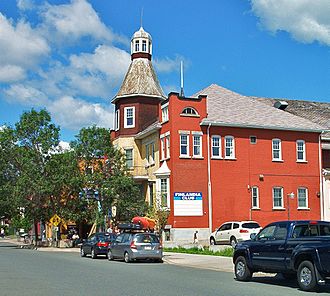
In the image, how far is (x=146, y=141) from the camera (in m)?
49.3

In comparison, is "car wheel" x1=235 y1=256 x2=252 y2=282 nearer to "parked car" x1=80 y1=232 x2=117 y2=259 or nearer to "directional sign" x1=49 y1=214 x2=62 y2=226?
"parked car" x1=80 y1=232 x2=117 y2=259

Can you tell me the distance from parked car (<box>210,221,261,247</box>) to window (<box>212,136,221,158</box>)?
27.2 ft

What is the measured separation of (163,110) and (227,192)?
8.01 meters

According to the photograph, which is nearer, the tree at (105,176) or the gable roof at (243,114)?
the tree at (105,176)

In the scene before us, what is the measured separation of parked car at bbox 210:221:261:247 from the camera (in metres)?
34.7

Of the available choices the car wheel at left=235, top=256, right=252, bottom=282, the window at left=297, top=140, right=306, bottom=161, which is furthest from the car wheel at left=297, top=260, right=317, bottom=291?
the window at left=297, top=140, right=306, bottom=161

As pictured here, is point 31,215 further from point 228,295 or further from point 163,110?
point 228,295

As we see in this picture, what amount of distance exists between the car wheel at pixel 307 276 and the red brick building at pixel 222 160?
90.2 feet

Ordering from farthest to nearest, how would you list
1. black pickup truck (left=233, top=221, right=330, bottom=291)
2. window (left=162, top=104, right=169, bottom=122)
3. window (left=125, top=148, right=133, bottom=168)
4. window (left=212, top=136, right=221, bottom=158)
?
window (left=125, top=148, right=133, bottom=168) → window (left=162, top=104, right=169, bottom=122) → window (left=212, top=136, right=221, bottom=158) → black pickup truck (left=233, top=221, right=330, bottom=291)

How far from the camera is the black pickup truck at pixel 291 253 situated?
14.1 m

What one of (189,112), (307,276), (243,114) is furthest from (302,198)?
(307,276)

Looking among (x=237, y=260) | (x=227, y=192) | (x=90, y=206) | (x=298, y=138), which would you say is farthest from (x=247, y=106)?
(x=237, y=260)

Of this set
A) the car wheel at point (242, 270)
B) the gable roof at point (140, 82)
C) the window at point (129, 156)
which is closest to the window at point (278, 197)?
the window at point (129, 156)

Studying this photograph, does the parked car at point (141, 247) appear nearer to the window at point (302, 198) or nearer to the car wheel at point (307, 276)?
the car wheel at point (307, 276)
